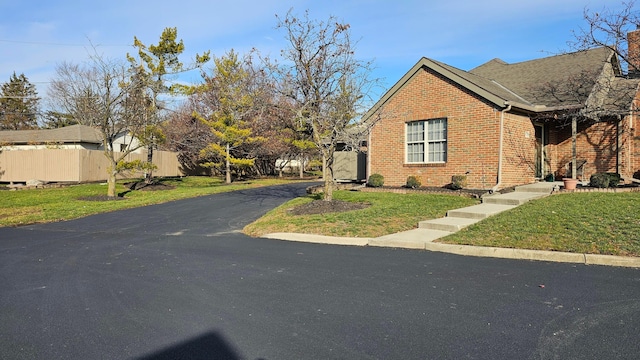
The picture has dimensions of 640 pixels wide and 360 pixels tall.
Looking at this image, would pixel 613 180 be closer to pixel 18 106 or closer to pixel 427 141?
pixel 427 141

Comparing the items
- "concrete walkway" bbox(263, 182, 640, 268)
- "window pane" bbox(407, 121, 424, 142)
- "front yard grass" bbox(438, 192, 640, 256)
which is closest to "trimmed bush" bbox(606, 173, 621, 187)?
"concrete walkway" bbox(263, 182, 640, 268)

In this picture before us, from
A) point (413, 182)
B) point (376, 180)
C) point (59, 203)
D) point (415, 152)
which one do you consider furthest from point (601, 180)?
point (59, 203)

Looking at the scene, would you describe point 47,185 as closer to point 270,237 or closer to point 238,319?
point 270,237

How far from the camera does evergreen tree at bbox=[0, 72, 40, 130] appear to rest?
2074 inches

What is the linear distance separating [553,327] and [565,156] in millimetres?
14640

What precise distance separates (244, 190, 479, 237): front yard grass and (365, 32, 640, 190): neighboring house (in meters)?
2.25

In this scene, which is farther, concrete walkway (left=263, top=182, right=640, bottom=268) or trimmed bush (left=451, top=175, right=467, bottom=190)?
trimmed bush (left=451, top=175, right=467, bottom=190)

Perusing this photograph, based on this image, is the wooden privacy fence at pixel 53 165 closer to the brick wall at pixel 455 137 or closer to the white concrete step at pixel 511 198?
the brick wall at pixel 455 137

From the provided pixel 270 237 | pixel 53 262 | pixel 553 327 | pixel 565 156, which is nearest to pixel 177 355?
pixel 553 327

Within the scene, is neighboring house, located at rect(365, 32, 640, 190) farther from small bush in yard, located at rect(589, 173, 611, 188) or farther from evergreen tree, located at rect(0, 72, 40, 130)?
evergreen tree, located at rect(0, 72, 40, 130)

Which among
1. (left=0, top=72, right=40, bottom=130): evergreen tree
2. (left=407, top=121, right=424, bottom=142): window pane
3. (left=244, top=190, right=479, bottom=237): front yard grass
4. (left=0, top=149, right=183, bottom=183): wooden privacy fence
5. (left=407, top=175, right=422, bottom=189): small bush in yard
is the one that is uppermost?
(left=0, top=72, right=40, bottom=130): evergreen tree

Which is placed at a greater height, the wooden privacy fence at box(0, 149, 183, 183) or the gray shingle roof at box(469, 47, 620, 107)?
the gray shingle roof at box(469, 47, 620, 107)

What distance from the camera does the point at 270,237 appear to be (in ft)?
33.2

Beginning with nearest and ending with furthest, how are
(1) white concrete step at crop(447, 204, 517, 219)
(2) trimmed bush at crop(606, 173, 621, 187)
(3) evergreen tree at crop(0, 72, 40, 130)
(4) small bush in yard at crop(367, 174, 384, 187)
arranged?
(1) white concrete step at crop(447, 204, 517, 219) → (2) trimmed bush at crop(606, 173, 621, 187) → (4) small bush in yard at crop(367, 174, 384, 187) → (3) evergreen tree at crop(0, 72, 40, 130)
